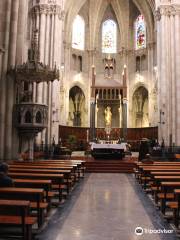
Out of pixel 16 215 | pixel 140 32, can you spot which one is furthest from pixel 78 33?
pixel 16 215

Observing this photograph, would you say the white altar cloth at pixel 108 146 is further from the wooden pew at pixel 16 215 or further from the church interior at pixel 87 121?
the wooden pew at pixel 16 215

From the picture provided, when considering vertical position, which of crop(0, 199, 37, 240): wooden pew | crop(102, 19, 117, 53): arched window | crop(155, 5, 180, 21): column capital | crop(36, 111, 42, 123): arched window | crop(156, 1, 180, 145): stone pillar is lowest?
crop(0, 199, 37, 240): wooden pew

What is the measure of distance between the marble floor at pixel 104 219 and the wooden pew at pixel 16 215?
Answer: 0.73 m

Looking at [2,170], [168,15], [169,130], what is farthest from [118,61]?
[2,170]

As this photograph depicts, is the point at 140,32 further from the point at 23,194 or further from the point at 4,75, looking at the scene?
the point at 23,194

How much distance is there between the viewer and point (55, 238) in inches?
208

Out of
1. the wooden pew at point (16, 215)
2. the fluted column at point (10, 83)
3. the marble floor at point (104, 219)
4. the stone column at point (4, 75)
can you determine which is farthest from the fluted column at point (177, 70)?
the wooden pew at point (16, 215)

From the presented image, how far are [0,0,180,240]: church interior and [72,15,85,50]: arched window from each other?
0.15 metres

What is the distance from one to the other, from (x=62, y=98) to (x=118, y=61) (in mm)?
10057

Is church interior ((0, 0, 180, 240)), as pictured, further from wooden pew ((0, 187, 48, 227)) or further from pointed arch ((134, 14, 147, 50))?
pointed arch ((134, 14, 147, 50))

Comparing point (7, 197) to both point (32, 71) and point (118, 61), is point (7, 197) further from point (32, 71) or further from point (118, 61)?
point (118, 61)

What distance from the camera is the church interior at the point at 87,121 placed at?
614 cm

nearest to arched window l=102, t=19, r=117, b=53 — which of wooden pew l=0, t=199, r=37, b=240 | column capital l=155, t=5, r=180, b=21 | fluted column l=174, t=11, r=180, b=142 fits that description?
column capital l=155, t=5, r=180, b=21

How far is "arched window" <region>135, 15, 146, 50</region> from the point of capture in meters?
40.0
